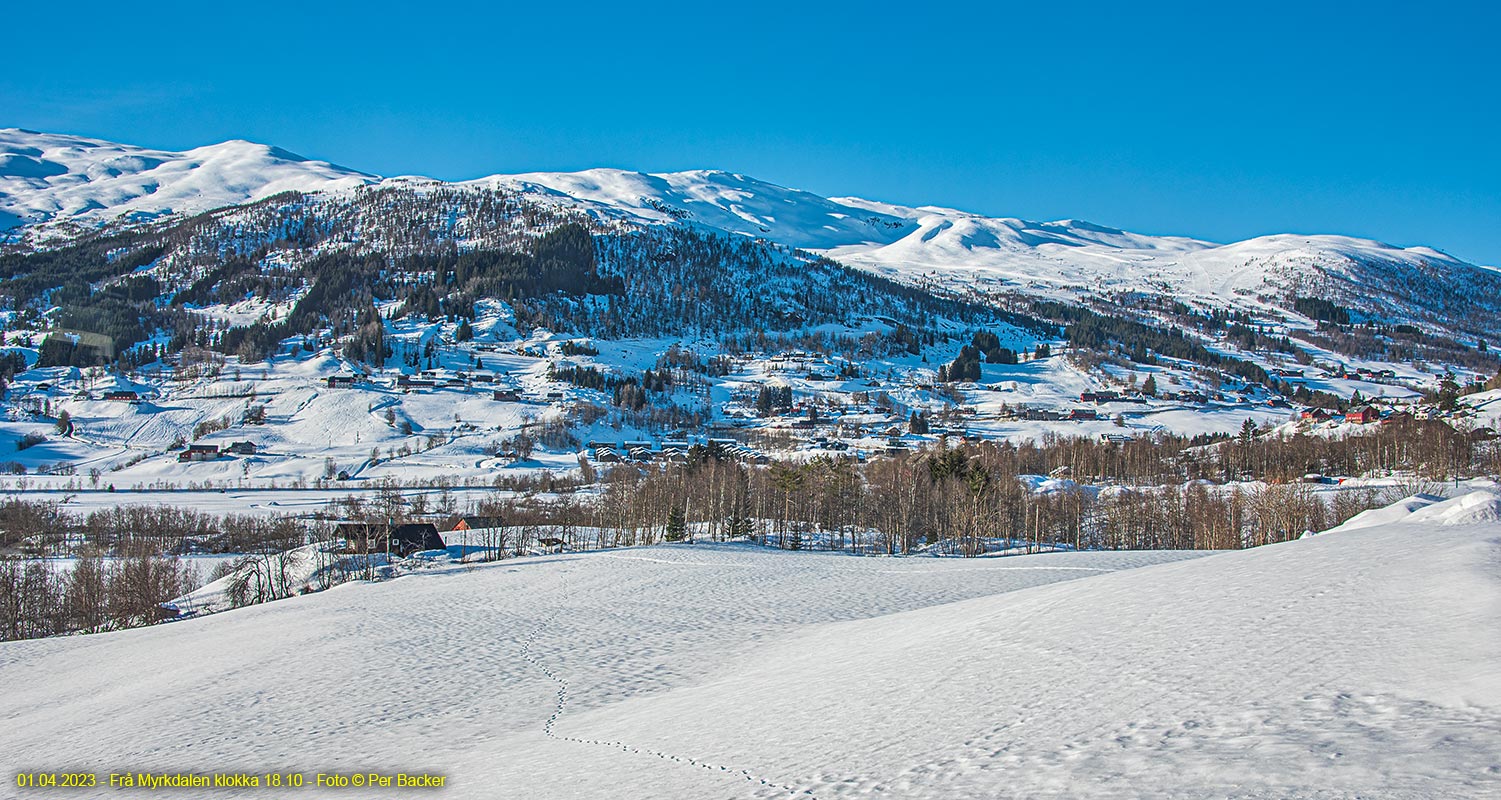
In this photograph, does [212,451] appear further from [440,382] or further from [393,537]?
[393,537]

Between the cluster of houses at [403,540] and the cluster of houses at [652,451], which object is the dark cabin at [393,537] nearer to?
the cluster of houses at [403,540]

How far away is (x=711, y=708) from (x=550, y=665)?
25.3 feet

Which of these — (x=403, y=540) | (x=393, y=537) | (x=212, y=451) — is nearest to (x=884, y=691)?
(x=393, y=537)

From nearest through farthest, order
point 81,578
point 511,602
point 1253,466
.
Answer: point 511,602, point 81,578, point 1253,466

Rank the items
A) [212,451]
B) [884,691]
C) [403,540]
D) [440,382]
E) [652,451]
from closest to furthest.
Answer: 1. [884,691]
2. [403,540]
3. [212,451]
4. [652,451]
5. [440,382]

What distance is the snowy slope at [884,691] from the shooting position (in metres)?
7.88

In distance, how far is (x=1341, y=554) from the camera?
18047mm

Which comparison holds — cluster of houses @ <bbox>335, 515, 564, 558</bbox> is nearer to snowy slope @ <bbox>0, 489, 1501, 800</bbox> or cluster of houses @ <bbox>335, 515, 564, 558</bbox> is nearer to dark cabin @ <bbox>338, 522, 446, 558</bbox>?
dark cabin @ <bbox>338, 522, 446, 558</bbox>

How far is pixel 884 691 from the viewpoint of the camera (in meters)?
13.0

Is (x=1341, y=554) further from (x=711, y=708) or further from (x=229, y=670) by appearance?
(x=229, y=670)

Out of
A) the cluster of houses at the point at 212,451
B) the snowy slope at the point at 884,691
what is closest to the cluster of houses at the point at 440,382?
the cluster of houses at the point at 212,451

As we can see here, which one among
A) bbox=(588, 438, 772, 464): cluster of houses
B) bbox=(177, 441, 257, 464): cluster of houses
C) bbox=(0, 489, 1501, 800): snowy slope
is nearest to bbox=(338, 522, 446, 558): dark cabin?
bbox=(0, 489, 1501, 800): snowy slope

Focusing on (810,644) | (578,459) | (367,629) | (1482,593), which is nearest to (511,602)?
(367,629)

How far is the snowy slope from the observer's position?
310 inches
